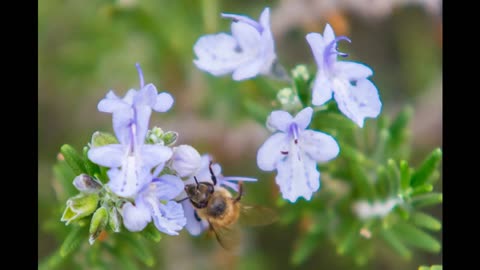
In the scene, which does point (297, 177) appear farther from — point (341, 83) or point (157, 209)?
point (157, 209)

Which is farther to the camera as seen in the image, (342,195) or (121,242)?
(342,195)

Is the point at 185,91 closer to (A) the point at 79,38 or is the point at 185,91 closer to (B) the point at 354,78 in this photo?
(A) the point at 79,38

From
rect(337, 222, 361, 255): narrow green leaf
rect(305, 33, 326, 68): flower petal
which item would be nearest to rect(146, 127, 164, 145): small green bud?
rect(305, 33, 326, 68): flower petal

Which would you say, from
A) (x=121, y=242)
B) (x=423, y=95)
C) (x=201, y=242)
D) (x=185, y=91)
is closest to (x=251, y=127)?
(x=185, y=91)

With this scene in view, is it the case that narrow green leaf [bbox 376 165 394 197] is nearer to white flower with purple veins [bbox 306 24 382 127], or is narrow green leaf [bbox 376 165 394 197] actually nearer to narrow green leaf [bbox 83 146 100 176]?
white flower with purple veins [bbox 306 24 382 127]

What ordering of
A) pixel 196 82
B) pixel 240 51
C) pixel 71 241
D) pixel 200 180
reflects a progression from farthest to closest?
1. pixel 196 82
2. pixel 240 51
3. pixel 200 180
4. pixel 71 241

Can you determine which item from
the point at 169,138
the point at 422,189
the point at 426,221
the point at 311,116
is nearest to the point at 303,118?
the point at 311,116
